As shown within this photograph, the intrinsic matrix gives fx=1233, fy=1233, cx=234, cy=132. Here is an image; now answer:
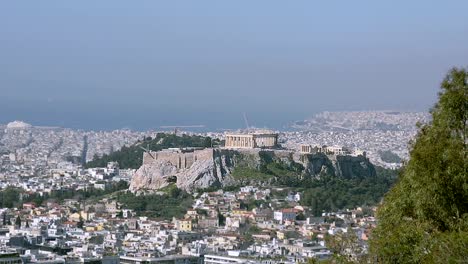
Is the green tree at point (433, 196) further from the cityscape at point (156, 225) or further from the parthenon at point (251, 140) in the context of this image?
the parthenon at point (251, 140)

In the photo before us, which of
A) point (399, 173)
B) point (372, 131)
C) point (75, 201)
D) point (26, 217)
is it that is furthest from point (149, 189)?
point (372, 131)

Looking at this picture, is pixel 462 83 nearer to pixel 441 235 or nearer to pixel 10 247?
pixel 441 235

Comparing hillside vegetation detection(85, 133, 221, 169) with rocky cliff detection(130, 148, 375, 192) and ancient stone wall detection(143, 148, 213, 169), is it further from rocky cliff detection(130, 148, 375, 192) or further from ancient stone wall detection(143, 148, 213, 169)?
rocky cliff detection(130, 148, 375, 192)

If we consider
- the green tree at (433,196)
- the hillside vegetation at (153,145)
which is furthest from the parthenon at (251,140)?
the green tree at (433,196)

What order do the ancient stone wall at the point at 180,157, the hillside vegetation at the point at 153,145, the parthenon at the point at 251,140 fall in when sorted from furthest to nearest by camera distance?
the hillside vegetation at the point at 153,145
the parthenon at the point at 251,140
the ancient stone wall at the point at 180,157

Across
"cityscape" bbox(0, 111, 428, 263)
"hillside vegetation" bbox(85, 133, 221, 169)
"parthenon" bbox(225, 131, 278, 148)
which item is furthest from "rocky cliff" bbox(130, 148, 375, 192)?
"hillside vegetation" bbox(85, 133, 221, 169)

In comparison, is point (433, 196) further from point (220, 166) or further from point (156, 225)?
point (220, 166)
